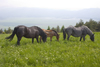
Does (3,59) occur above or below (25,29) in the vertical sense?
below

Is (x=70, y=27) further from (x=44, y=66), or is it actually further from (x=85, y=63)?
(x=44, y=66)

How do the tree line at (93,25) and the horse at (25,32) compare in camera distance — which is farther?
the tree line at (93,25)

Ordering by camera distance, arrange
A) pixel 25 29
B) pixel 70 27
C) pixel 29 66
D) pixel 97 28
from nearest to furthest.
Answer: pixel 29 66 → pixel 25 29 → pixel 70 27 → pixel 97 28

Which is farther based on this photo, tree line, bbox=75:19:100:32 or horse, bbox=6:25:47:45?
tree line, bbox=75:19:100:32

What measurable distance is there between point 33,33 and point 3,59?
4892 mm

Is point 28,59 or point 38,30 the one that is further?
point 38,30

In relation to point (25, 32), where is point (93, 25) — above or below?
below

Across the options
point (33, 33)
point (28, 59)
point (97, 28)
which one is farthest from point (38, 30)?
point (97, 28)

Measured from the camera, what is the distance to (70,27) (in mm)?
11859

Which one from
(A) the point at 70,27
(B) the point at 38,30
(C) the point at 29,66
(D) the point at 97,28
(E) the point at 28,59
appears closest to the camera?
(C) the point at 29,66

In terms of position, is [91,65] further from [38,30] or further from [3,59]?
[38,30]

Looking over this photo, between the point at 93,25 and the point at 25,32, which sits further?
the point at 93,25

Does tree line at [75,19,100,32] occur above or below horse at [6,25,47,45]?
below

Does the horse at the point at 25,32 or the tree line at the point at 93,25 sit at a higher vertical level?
the horse at the point at 25,32
